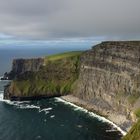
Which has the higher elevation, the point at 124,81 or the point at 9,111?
the point at 124,81

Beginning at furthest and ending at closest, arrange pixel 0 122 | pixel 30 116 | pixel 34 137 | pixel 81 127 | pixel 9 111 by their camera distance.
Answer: pixel 9 111, pixel 30 116, pixel 0 122, pixel 81 127, pixel 34 137

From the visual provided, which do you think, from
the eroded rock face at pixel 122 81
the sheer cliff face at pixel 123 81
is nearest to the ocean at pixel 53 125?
the eroded rock face at pixel 122 81

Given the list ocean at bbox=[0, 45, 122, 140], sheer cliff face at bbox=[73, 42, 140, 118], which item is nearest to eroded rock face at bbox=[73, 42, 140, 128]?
sheer cliff face at bbox=[73, 42, 140, 118]

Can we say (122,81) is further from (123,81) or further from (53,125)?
(53,125)

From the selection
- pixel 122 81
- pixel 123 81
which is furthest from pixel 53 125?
pixel 122 81

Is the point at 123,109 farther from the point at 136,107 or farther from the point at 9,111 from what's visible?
the point at 9,111

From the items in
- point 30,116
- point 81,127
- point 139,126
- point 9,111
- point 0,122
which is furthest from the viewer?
point 9,111

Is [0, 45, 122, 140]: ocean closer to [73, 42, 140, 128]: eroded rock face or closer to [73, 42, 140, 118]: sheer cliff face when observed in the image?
[73, 42, 140, 128]: eroded rock face

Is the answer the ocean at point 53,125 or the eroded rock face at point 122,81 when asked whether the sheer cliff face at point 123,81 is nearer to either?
the eroded rock face at point 122,81

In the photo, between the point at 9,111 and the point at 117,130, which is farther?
the point at 9,111

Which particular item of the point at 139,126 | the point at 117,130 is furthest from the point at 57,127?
the point at 139,126

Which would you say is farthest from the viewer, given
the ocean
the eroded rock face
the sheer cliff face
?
the eroded rock face
